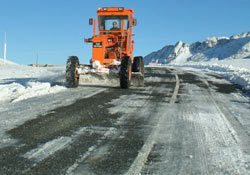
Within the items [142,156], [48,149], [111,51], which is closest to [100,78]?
[111,51]

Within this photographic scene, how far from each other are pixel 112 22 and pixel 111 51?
1.29 m

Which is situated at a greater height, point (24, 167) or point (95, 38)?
point (95, 38)

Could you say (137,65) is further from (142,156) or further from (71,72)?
(142,156)

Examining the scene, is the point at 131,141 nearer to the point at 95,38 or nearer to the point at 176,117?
the point at 176,117

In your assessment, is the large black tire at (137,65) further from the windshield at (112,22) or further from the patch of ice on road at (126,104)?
the patch of ice on road at (126,104)

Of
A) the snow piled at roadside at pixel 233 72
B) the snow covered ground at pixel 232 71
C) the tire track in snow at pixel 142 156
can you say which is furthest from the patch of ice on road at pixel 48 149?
the snow piled at roadside at pixel 233 72

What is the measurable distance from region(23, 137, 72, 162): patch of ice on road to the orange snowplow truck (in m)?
5.49

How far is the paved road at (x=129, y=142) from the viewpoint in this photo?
2.64 meters

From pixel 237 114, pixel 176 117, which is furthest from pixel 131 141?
pixel 237 114

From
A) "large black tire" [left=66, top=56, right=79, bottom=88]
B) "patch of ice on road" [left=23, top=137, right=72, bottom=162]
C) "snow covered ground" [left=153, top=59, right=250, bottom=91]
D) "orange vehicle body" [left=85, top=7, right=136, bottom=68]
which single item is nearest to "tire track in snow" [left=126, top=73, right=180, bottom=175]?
"patch of ice on road" [left=23, top=137, right=72, bottom=162]

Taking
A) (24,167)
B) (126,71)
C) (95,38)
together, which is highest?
(95,38)

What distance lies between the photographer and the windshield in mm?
11078

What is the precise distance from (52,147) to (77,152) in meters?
0.33

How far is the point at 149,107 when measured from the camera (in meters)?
5.74
